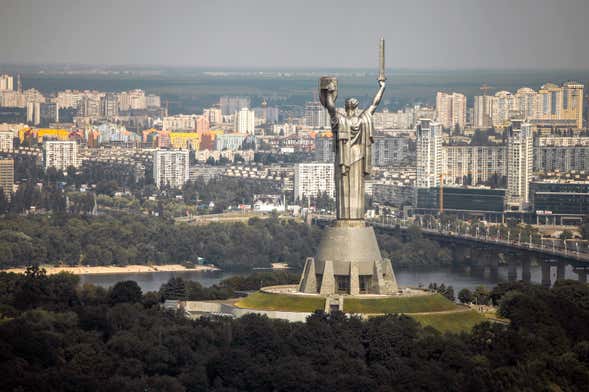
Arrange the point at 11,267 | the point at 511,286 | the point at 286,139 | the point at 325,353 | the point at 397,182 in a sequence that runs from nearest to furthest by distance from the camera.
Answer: the point at 325,353, the point at 511,286, the point at 11,267, the point at 397,182, the point at 286,139

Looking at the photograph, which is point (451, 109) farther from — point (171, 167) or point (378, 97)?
point (378, 97)

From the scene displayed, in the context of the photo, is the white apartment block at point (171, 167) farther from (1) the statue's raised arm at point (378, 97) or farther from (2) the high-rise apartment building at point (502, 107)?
(1) the statue's raised arm at point (378, 97)

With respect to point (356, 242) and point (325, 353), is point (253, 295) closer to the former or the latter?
point (356, 242)

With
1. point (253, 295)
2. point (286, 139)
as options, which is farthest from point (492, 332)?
point (286, 139)

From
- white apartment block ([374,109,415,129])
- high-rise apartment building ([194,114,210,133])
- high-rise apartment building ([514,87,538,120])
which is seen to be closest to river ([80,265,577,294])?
high-rise apartment building ([514,87,538,120])

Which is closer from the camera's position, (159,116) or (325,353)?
(325,353)

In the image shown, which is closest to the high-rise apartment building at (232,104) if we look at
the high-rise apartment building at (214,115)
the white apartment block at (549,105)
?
the high-rise apartment building at (214,115)

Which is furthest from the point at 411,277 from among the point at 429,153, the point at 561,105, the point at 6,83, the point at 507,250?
the point at 6,83
